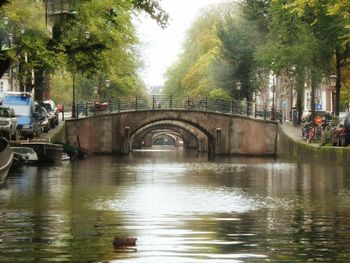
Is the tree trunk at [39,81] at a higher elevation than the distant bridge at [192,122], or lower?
higher

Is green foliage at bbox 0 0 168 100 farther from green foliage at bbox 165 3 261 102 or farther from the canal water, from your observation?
green foliage at bbox 165 3 261 102

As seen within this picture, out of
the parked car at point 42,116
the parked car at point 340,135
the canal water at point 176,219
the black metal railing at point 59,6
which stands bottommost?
the canal water at point 176,219

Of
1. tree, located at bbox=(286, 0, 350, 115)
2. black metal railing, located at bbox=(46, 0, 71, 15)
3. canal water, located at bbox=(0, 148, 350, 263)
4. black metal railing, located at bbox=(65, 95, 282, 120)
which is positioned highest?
tree, located at bbox=(286, 0, 350, 115)

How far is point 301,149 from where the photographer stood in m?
53.0

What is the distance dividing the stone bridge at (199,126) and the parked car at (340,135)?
69.1 feet

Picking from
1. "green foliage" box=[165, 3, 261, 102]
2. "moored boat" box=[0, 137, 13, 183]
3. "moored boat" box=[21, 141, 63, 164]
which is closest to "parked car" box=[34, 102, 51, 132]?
"moored boat" box=[21, 141, 63, 164]

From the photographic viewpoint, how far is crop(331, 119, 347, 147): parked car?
1820 inches

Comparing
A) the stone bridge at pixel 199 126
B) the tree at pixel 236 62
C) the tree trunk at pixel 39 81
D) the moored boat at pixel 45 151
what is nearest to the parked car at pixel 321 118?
the stone bridge at pixel 199 126

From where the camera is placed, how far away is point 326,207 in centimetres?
2152

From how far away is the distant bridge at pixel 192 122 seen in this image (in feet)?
226

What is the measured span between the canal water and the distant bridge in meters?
35.0

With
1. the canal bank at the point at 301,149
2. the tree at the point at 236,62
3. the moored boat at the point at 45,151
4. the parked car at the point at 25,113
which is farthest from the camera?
the tree at the point at 236,62

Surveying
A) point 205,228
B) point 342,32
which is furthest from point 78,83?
point 205,228

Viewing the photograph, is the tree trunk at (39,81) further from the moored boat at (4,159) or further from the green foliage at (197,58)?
the green foliage at (197,58)
